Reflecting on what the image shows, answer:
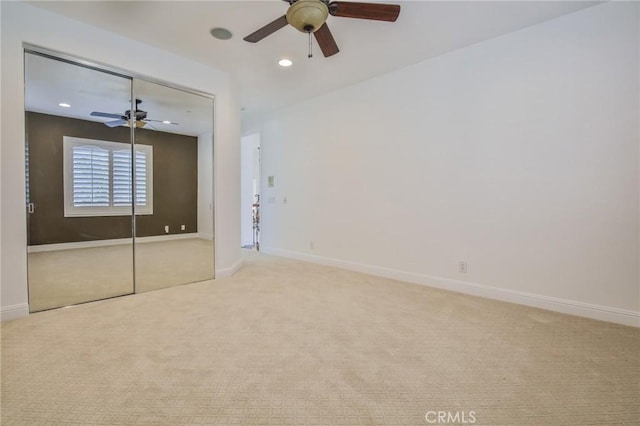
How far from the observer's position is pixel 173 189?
3.95 metres

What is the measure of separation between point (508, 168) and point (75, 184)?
4.92m

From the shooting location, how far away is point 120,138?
3586 mm

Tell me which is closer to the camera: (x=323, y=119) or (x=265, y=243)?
(x=323, y=119)

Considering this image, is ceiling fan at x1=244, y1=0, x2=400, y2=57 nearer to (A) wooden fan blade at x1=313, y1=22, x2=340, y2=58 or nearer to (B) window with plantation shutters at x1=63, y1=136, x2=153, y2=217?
(A) wooden fan blade at x1=313, y1=22, x2=340, y2=58

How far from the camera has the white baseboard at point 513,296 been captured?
2.54m

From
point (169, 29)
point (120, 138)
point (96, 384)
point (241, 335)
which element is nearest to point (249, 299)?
point (241, 335)

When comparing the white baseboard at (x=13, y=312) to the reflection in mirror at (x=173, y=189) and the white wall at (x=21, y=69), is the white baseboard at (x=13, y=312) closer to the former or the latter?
the white wall at (x=21, y=69)

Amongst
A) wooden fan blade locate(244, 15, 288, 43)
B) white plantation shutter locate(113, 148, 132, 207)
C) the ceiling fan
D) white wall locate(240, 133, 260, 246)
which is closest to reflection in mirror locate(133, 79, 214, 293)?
white plantation shutter locate(113, 148, 132, 207)

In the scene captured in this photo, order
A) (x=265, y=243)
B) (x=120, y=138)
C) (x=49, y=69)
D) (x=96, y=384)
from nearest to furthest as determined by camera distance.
→ (x=96, y=384) < (x=49, y=69) < (x=120, y=138) < (x=265, y=243)

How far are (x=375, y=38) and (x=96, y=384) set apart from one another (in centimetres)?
363

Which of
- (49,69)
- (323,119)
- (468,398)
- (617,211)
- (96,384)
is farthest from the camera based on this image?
(323,119)

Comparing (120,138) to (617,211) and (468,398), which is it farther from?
(617,211)

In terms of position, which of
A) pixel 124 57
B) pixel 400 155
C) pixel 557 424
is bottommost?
pixel 557 424

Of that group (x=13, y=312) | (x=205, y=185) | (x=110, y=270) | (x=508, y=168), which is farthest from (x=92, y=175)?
(x=508, y=168)
